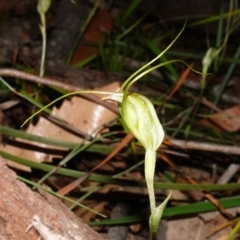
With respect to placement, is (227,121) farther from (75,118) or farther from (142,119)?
(142,119)

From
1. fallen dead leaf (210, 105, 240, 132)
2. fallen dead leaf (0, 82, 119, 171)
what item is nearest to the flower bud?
fallen dead leaf (0, 82, 119, 171)

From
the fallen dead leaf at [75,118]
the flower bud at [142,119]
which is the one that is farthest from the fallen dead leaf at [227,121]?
the flower bud at [142,119]

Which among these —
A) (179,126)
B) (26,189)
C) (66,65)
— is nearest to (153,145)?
(26,189)

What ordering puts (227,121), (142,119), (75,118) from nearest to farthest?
(142,119)
(75,118)
(227,121)

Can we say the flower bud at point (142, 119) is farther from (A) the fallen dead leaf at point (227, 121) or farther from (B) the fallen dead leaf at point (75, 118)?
(A) the fallen dead leaf at point (227, 121)

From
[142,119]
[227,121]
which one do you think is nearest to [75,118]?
[227,121]

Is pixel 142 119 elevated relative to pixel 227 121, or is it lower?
elevated

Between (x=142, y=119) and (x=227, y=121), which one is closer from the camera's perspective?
(x=142, y=119)

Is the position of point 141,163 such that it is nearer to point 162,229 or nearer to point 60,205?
point 162,229
